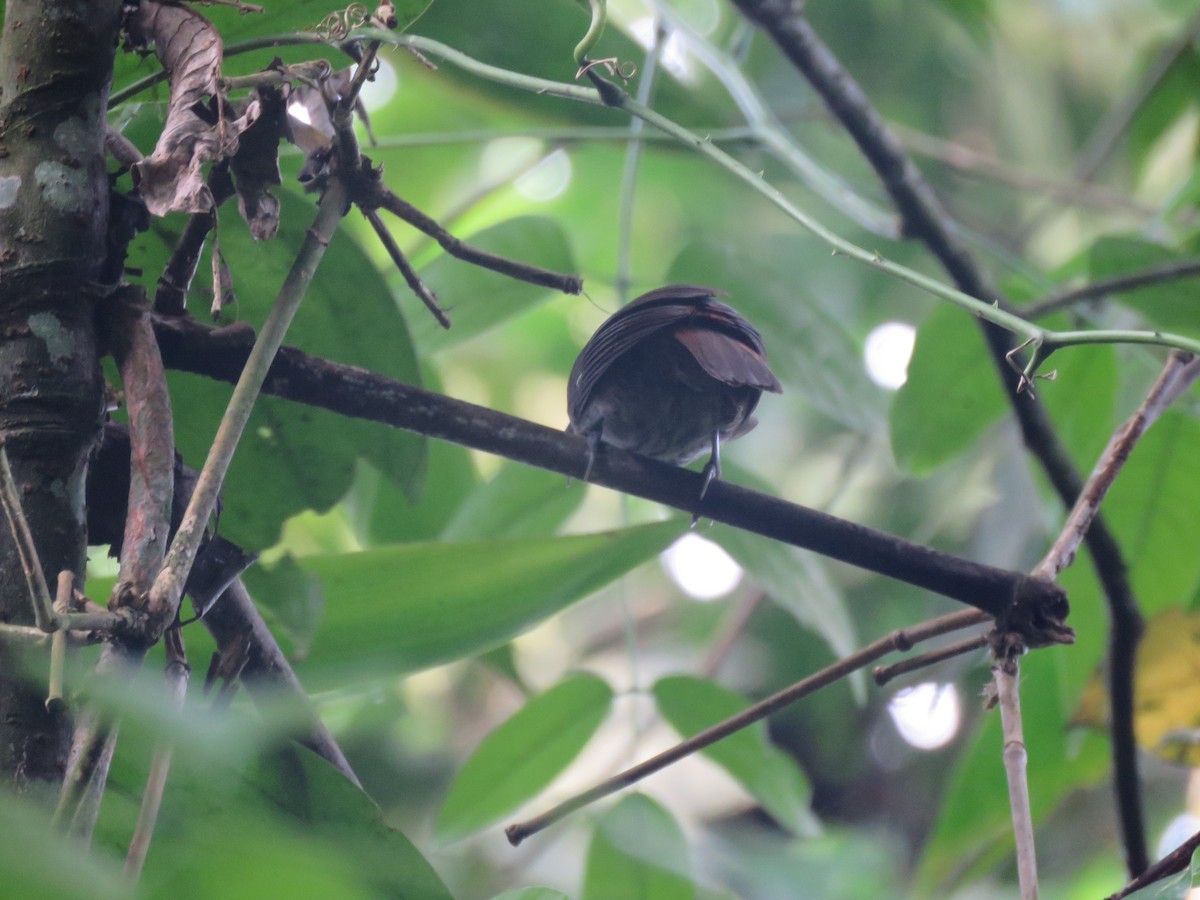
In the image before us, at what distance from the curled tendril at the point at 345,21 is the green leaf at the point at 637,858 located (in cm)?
82

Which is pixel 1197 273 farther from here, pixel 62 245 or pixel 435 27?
pixel 62 245

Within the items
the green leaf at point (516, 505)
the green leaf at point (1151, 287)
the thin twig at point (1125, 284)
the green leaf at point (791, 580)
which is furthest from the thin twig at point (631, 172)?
the green leaf at point (1151, 287)

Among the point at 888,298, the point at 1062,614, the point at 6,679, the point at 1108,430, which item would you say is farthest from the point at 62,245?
the point at 888,298

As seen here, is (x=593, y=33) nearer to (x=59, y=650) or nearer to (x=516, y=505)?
(x=59, y=650)

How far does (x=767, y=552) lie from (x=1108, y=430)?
52 cm

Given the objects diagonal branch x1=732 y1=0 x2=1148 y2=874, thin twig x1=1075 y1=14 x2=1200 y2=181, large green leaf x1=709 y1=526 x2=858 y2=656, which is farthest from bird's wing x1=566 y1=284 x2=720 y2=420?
thin twig x1=1075 y1=14 x2=1200 y2=181

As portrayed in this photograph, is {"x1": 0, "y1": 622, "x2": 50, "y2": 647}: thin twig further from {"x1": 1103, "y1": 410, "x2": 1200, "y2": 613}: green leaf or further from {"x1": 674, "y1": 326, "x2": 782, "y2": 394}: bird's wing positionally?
{"x1": 1103, "y1": 410, "x2": 1200, "y2": 613}: green leaf

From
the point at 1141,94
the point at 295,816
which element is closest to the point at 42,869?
the point at 295,816

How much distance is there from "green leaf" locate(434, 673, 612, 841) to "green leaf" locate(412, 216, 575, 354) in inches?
18.2

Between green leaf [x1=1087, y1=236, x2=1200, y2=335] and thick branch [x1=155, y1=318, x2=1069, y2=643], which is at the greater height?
green leaf [x1=1087, y1=236, x2=1200, y2=335]

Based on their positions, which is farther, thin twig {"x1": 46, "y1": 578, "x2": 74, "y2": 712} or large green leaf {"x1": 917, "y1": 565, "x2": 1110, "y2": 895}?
large green leaf {"x1": 917, "y1": 565, "x2": 1110, "y2": 895}

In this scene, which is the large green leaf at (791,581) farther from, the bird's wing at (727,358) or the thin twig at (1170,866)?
the thin twig at (1170,866)

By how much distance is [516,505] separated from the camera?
4.71ft

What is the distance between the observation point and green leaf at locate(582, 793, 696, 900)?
1.12m
